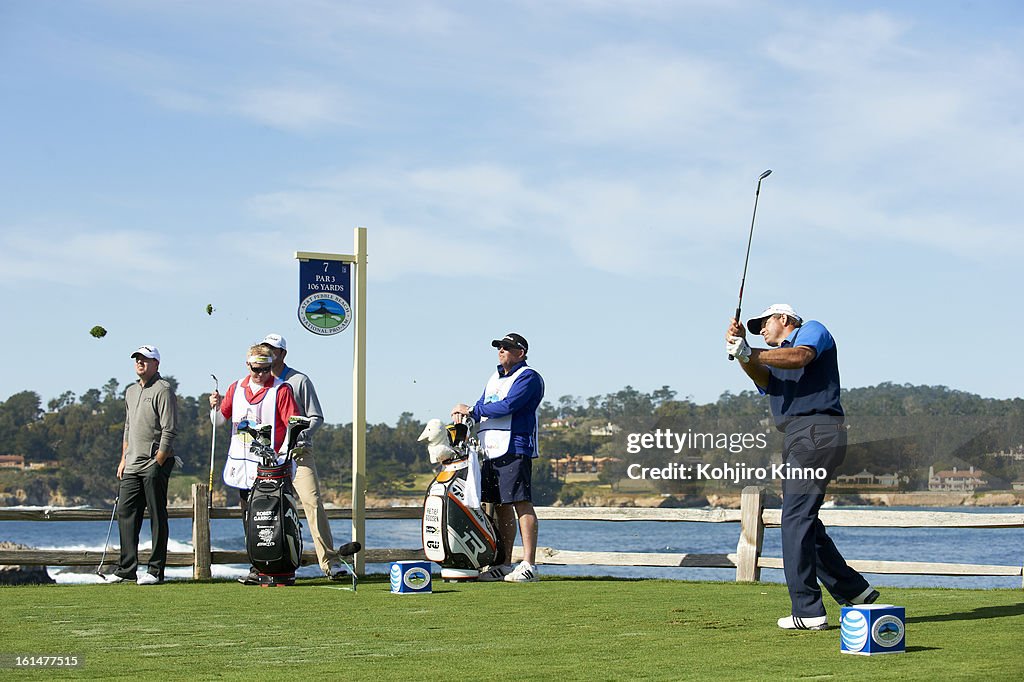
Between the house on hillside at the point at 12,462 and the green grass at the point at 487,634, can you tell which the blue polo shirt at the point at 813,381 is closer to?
the green grass at the point at 487,634

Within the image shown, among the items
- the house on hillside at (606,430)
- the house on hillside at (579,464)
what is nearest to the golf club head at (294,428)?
the house on hillside at (579,464)

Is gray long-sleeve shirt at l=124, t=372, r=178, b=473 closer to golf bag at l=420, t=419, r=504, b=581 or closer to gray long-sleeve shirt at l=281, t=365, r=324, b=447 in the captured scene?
gray long-sleeve shirt at l=281, t=365, r=324, b=447

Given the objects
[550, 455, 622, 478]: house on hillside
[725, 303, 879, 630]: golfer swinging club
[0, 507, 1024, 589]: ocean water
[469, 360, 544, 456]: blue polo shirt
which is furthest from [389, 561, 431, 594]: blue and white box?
[550, 455, 622, 478]: house on hillside

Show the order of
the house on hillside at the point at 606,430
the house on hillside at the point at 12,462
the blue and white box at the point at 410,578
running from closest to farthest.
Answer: the blue and white box at the point at 410,578, the house on hillside at the point at 12,462, the house on hillside at the point at 606,430

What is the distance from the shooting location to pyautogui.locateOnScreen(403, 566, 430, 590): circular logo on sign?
30.4 ft

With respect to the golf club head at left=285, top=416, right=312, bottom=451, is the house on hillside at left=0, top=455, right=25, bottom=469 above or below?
below

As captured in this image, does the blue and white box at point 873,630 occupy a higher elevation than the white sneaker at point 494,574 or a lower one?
higher

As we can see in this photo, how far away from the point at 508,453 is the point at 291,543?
1.79m

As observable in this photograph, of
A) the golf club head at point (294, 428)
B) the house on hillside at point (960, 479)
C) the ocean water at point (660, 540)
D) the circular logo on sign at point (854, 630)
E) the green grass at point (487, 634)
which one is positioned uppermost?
the golf club head at point (294, 428)

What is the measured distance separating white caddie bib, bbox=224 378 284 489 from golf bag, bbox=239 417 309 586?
0.17 meters

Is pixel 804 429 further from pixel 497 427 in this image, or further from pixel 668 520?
pixel 668 520

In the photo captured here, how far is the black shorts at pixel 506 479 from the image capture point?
10.3m

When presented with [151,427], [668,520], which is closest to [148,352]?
[151,427]

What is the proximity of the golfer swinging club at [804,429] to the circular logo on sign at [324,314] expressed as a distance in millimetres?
4773
